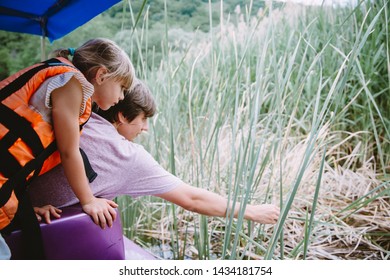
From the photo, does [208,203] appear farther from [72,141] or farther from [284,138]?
[72,141]

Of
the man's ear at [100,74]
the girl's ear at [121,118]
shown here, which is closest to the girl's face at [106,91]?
the man's ear at [100,74]

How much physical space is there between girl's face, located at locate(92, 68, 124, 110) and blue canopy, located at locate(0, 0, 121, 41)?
25 centimetres

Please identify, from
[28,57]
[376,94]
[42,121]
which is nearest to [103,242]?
[42,121]

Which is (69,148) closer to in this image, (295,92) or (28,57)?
(295,92)

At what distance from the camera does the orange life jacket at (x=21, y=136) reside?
2.44 feet

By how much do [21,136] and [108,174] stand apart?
0.23 meters

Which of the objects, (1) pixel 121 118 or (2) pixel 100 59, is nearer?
(2) pixel 100 59

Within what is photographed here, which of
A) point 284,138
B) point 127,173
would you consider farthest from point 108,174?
point 284,138

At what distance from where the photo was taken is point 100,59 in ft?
3.05

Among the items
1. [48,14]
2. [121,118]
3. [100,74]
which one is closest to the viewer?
[100,74]

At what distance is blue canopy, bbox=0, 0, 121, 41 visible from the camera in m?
1.11

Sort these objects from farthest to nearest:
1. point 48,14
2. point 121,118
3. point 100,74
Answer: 1. point 48,14
2. point 121,118
3. point 100,74

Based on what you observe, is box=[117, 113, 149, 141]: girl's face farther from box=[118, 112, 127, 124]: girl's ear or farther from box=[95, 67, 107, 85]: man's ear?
box=[95, 67, 107, 85]: man's ear

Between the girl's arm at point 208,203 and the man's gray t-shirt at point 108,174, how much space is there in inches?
0.9
